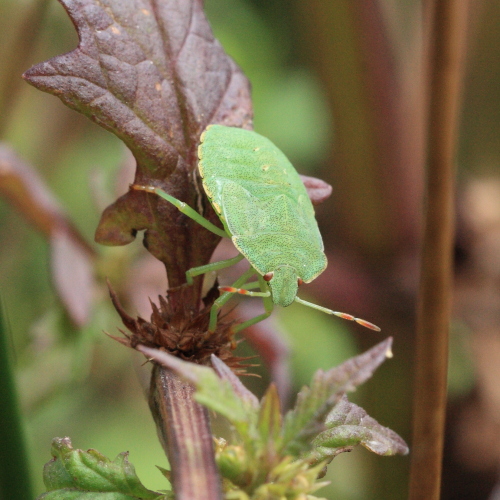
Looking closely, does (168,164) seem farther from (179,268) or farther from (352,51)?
(352,51)

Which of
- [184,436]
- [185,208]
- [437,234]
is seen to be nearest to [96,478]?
[184,436]

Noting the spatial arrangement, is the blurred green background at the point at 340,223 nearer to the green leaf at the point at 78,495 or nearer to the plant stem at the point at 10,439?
the plant stem at the point at 10,439

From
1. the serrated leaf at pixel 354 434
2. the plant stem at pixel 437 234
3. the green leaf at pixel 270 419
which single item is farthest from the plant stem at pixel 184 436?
the plant stem at pixel 437 234

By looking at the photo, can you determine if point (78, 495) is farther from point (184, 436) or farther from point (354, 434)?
point (354, 434)

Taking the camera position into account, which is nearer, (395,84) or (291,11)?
(395,84)

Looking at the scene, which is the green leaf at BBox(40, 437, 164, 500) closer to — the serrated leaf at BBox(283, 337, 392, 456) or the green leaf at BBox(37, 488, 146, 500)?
the green leaf at BBox(37, 488, 146, 500)

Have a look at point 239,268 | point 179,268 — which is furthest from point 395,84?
point 179,268
